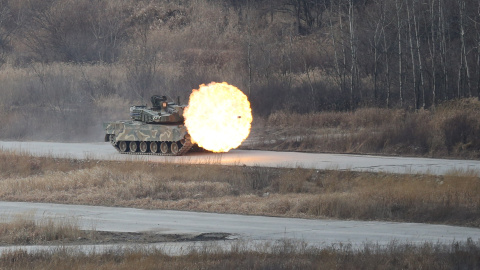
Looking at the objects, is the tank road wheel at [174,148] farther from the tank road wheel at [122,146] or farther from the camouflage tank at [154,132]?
the tank road wheel at [122,146]

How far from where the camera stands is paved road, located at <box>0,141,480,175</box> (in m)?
25.8

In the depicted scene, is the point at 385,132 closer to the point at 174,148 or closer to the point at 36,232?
the point at 174,148

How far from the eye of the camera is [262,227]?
17.9m

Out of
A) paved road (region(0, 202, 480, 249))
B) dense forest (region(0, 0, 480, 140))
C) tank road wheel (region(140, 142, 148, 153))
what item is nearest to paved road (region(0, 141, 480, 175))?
tank road wheel (region(140, 142, 148, 153))

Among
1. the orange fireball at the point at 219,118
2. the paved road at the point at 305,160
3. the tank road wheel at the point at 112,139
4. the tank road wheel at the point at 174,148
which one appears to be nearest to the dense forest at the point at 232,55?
the tank road wheel at the point at 112,139

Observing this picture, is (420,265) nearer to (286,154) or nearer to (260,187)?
(260,187)

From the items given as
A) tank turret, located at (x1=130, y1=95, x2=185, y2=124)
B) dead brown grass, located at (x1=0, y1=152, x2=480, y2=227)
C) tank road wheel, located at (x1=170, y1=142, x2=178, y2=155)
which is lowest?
dead brown grass, located at (x1=0, y1=152, x2=480, y2=227)

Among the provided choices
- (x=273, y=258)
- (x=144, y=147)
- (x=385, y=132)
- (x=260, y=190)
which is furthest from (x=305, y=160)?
(x=273, y=258)

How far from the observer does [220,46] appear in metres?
60.9

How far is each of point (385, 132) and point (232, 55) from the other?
26.1 m

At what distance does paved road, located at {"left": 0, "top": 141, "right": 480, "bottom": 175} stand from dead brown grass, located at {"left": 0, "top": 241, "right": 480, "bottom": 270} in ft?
36.7

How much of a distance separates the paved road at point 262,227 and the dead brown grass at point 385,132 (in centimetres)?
1303

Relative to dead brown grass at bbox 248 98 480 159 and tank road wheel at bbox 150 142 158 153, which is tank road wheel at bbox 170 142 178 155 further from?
dead brown grass at bbox 248 98 480 159

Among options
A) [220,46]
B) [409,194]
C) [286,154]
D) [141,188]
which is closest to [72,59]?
[220,46]
